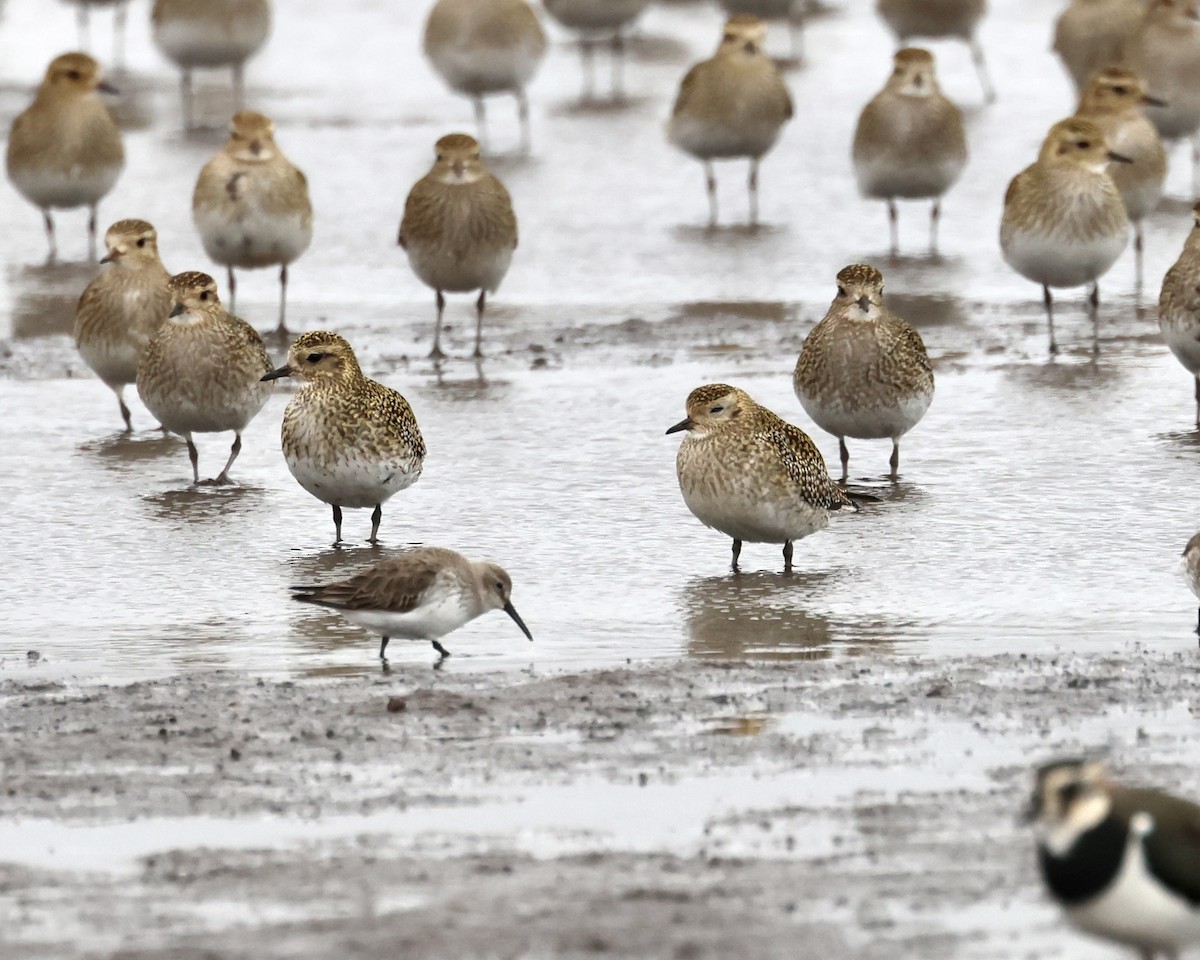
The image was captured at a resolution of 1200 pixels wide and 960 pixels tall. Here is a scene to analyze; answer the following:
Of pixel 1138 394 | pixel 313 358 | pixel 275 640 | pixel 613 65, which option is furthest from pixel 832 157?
pixel 275 640

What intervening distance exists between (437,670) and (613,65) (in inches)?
699

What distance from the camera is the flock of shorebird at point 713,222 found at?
26.8ft

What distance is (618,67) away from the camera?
80.6 ft

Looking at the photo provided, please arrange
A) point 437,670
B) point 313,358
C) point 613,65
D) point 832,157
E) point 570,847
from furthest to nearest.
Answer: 1. point 613,65
2. point 832,157
3. point 313,358
4. point 437,670
5. point 570,847

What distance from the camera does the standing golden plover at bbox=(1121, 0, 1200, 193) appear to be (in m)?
18.8

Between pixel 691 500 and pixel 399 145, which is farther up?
pixel 399 145

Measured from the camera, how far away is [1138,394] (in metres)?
12.9

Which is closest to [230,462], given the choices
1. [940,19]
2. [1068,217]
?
[1068,217]

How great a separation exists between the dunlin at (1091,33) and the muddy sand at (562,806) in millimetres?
14376

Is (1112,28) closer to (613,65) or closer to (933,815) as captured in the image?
(613,65)

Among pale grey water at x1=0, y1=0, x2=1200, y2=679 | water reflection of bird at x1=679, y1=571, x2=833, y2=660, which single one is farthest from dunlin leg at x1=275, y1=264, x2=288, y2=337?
water reflection of bird at x1=679, y1=571, x2=833, y2=660

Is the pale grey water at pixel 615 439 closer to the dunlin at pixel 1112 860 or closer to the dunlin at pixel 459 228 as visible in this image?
the dunlin at pixel 459 228

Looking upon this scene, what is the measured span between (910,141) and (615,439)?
5.68 m

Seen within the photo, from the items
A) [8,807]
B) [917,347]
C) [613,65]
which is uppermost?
[613,65]
